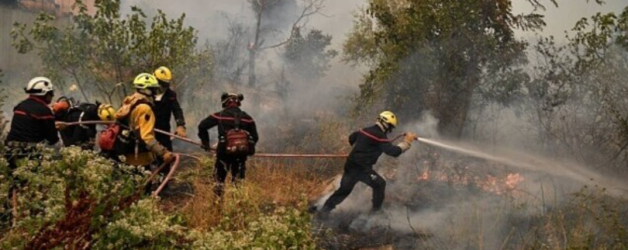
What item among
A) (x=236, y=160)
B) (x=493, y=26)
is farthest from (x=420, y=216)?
(x=493, y=26)

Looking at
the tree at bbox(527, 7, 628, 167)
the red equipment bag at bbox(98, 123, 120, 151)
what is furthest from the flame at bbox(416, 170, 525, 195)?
the red equipment bag at bbox(98, 123, 120, 151)

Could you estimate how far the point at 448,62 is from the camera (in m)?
9.46

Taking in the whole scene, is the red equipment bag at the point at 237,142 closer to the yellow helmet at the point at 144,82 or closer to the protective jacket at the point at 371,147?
the yellow helmet at the point at 144,82

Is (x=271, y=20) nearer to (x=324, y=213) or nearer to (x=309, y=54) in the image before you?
(x=309, y=54)

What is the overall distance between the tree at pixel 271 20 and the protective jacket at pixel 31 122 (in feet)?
57.9

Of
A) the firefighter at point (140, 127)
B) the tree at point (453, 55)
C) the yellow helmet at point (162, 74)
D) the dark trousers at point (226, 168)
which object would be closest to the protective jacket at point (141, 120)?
the firefighter at point (140, 127)

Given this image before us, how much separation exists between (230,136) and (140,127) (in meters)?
1.03

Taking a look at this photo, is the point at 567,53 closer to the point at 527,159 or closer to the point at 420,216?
the point at 527,159

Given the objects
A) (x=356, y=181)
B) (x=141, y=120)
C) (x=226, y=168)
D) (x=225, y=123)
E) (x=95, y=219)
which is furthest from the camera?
(x=356, y=181)

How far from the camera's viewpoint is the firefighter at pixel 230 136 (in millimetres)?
6195

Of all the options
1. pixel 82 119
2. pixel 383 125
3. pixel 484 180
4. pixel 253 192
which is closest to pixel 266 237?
pixel 253 192

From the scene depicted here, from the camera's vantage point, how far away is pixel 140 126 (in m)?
5.63

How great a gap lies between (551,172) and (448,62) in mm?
2514

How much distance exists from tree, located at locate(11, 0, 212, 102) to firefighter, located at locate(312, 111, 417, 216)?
133 inches
